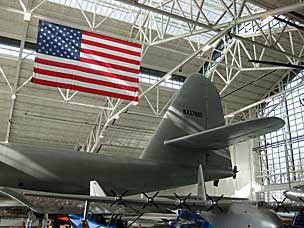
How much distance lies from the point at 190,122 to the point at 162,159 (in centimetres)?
158

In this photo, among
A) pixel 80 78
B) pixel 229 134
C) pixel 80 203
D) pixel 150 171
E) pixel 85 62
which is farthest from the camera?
pixel 85 62

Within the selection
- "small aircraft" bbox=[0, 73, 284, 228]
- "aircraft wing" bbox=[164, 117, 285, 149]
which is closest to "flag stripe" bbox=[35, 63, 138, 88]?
"small aircraft" bbox=[0, 73, 284, 228]

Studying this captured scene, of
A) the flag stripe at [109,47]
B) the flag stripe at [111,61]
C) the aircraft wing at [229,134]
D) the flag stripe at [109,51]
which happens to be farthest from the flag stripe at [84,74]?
the aircraft wing at [229,134]

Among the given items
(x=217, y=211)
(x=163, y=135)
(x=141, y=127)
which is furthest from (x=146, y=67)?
(x=217, y=211)

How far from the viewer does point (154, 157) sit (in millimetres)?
9672

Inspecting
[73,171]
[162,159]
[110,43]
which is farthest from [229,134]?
[110,43]

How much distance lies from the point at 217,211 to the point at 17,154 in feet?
17.1

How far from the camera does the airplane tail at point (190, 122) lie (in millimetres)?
9828

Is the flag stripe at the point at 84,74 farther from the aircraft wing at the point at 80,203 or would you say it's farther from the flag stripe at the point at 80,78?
the aircraft wing at the point at 80,203

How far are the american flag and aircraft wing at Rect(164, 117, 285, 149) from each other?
439cm

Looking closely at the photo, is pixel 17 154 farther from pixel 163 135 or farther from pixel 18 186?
pixel 163 135

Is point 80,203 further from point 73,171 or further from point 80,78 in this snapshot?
point 80,78

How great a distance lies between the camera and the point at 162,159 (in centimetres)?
966

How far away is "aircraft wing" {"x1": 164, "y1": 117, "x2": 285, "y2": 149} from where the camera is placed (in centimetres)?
681
